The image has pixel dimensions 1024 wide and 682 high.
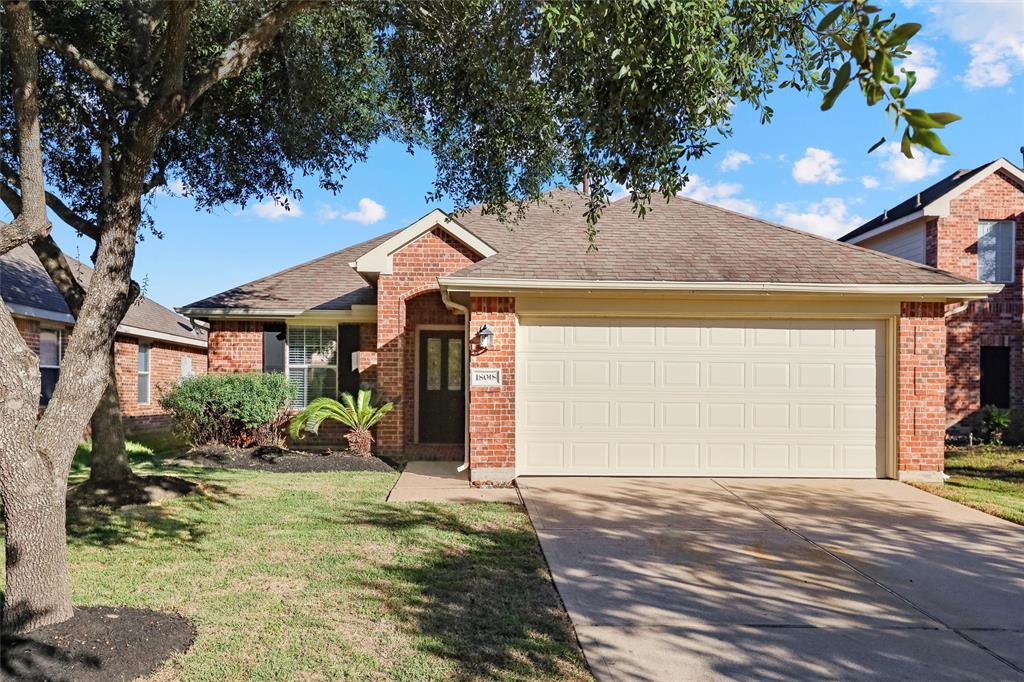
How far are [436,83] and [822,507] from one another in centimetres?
683

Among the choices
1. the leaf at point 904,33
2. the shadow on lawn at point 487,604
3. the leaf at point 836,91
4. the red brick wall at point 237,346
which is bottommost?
the shadow on lawn at point 487,604

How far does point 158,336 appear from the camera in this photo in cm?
1747

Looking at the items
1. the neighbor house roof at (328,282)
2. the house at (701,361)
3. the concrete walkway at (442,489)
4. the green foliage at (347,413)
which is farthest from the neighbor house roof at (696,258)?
the green foliage at (347,413)

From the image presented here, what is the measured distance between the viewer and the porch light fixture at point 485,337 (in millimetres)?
9430

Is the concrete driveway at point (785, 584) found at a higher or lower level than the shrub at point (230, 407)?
lower

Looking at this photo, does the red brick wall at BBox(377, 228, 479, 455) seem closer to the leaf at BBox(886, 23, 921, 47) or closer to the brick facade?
the brick facade

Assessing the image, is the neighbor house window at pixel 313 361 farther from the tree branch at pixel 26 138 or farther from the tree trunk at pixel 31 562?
the tree trunk at pixel 31 562

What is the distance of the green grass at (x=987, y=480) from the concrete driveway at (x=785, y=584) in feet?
1.56

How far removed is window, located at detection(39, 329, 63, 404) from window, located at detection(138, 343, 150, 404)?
3630mm

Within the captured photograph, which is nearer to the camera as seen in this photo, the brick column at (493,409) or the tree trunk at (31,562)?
the tree trunk at (31,562)

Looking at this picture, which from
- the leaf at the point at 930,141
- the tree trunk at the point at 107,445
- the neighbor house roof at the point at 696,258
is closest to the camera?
the leaf at the point at 930,141

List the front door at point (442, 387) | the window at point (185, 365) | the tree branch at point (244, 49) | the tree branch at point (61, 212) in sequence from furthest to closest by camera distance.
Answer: the window at point (185, 365), the front door at point (442, 387), the tree branch at point (61, 212), the tree branch at point (244, 49)

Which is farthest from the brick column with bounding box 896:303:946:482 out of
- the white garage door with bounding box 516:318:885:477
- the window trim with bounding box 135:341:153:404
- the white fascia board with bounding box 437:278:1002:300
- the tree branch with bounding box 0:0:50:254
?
the window trim with bounding box 135:341:153:404

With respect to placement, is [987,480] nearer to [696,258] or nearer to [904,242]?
[696,258]
